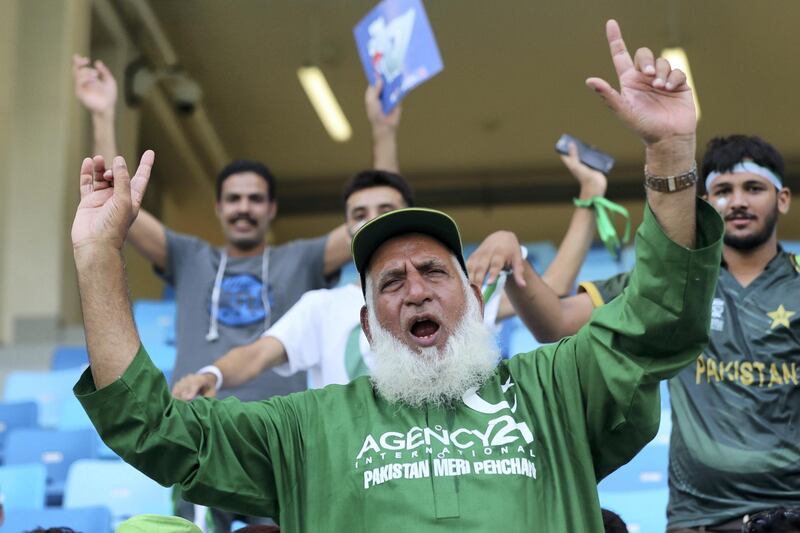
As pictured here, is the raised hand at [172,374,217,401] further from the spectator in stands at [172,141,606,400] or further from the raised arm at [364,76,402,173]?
the raised arm at [364,76,402,173]

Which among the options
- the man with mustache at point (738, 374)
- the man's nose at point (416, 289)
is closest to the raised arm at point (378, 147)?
the man with mustache at point (738, 374)

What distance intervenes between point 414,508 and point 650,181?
27.5 inches

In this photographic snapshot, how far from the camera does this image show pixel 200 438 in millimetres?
2170

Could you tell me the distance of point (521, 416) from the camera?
224 centimetres

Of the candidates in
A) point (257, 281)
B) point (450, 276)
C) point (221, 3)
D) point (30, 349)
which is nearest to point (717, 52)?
point (221, 3)

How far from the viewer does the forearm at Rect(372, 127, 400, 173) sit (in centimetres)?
501

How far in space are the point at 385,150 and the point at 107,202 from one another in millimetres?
2900

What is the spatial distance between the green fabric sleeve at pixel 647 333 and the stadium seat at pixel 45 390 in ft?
16.5

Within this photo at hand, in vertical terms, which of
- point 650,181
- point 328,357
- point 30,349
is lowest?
point 650,181

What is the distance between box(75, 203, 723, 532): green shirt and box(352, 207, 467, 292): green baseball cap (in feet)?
0.99

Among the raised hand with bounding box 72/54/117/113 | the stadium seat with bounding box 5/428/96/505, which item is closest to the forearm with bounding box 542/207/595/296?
the raised hand with bounding box 72/54/117/113

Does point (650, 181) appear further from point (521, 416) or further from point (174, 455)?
point (174, 455)

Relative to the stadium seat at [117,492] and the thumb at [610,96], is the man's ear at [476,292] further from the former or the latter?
the stadium seat at [117,492]

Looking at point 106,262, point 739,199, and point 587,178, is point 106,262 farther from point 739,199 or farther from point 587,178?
point 587,178
